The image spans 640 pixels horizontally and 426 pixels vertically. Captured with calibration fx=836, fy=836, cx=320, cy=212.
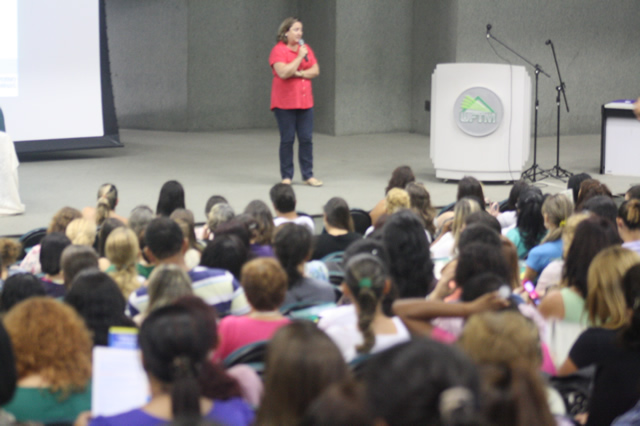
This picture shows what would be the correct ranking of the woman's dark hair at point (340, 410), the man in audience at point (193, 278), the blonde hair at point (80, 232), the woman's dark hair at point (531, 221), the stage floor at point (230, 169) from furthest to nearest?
the stage floor at point (230, 169), the woman's dark hair at point (531, 221), the blonde hair at point (80, 232), the man in audience at point (193, 278), the woman's dark hair at point (340, 410)

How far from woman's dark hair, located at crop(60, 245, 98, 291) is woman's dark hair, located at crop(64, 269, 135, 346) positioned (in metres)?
0.50

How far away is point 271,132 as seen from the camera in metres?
11.6

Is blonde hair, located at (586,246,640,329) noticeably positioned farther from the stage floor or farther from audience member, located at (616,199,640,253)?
the stage floor

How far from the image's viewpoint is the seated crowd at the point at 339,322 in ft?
4.65

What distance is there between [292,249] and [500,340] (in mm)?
1512

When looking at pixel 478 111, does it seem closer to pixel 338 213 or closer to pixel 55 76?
pixel 338 213

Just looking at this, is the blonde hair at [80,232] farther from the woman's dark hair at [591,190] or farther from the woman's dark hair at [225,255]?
the woman's dark hair at [591,190]

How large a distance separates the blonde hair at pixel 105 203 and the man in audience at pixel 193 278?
1.32 metres

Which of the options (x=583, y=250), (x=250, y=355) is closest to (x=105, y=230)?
(x=250, y=355)

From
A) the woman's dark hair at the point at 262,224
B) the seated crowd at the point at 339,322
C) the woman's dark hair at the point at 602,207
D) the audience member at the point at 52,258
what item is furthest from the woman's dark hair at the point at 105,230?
the woman's dark hair at the point at 602,207

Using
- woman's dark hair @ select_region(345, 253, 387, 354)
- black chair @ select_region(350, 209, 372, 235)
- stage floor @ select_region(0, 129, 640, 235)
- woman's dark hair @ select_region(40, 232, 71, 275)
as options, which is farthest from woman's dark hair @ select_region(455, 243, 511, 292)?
stage floor @ select_region(0, 129, 640, 235)

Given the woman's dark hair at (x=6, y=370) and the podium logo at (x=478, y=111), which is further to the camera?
the podium logo at (x=478, y=111)

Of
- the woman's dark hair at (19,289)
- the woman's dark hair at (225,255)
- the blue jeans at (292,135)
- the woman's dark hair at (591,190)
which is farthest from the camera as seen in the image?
the blue jeans at (292,135)

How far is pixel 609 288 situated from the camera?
2.45 meters
